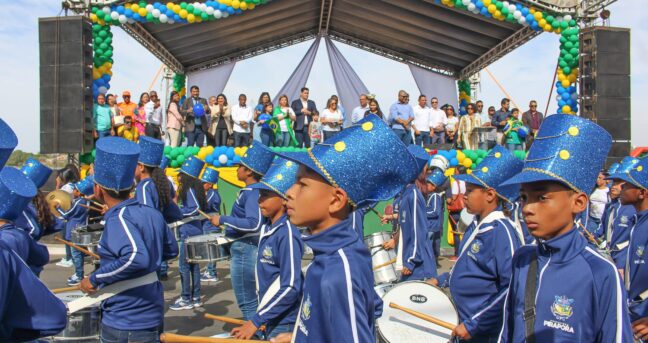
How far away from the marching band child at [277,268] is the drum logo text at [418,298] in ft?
4.01

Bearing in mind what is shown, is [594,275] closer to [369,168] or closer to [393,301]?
[369,168]

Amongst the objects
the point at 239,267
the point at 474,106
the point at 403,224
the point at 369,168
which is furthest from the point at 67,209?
the point at 474,106

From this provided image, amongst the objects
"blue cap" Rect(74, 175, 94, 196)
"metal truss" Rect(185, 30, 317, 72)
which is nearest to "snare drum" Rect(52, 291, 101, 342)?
"blue cap" Rect(74, 175, 94, 196)

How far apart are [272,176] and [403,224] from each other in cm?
175

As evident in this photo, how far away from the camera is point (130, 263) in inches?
150

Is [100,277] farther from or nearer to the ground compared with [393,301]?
farther from the ground

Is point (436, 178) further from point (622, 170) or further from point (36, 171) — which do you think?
point (36, 171)

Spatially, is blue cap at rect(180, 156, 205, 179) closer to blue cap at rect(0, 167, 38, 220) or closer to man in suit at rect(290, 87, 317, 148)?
blue cap at rect(0, 167, 38, 220)

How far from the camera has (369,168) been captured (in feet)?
7.95

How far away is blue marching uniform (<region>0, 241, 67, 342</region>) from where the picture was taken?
2514 millimetres

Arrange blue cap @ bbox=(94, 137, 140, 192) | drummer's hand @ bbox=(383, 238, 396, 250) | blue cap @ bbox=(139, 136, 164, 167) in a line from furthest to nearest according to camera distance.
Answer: drummer's hand @ bbox=(383, 238, 396, 250) < blue cap @ bbox=(139, 136, 164, 167) < blue cap @ bbox=(94, 137, 140, 192)

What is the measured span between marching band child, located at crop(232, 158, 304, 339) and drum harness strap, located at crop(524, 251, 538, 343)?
1.58 metres

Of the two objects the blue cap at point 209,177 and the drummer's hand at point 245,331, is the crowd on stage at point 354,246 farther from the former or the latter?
the blue cap at point 209,177

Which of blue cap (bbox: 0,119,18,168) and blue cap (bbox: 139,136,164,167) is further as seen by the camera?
blue cap (bbox: 139,136,164,167)
